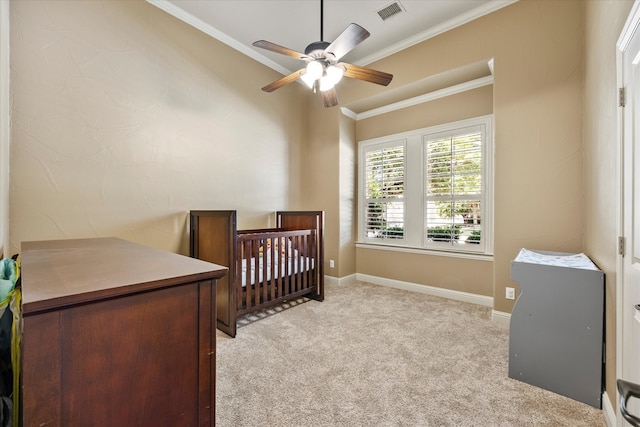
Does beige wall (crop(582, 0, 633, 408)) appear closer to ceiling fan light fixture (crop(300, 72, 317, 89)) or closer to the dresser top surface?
ceiling fan light fixture (crop(300, 72, 317, 89))

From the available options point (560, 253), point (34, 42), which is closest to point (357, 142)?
point (560, 253)

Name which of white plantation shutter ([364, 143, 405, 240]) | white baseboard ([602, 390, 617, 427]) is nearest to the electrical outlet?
white baseboard ([602, 390, 617, 427])

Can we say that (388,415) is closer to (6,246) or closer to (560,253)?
(560,253)

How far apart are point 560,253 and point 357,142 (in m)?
2.86

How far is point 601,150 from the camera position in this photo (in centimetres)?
170

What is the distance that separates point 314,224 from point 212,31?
2459 mm

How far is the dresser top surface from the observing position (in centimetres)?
62

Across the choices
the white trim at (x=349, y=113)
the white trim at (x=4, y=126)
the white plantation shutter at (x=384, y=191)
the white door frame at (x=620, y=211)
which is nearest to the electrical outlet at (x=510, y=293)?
the white door frame at (x=620, y=211)

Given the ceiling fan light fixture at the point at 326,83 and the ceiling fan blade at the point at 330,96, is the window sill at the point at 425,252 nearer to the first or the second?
the ceiling fan blade at the point at 330,96

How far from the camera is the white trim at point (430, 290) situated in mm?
3156

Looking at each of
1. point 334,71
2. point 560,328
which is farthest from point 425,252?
point 334,71

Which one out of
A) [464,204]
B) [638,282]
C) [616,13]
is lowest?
[638,282]

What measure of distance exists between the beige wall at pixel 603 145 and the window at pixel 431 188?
3.55 feet

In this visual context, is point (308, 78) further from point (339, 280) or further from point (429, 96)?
point (339, 280)
